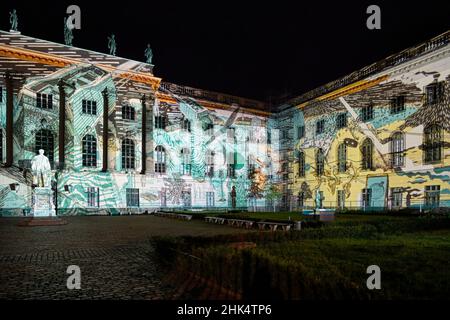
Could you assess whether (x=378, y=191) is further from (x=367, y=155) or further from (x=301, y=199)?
(x=301, y=199)

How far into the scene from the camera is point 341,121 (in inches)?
1371

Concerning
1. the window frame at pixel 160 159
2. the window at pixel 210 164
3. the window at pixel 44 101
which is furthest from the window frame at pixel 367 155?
the window at pixel 44 101

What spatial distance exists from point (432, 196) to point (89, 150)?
94.2 ft

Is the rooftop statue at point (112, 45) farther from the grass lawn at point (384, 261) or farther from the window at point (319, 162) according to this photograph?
the grass lawn at point (384, 261)

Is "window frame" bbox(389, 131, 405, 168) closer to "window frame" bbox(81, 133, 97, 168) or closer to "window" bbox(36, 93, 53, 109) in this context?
"window frame" bbox(81, 133, 97, 168)

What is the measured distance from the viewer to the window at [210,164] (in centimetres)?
4084

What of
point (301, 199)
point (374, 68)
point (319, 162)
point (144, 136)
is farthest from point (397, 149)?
point (144, 136)

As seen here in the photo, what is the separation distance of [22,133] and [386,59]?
31.0m

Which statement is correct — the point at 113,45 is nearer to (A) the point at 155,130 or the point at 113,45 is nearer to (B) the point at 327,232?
(A) the point at 155,130

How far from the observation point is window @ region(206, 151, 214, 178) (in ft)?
134

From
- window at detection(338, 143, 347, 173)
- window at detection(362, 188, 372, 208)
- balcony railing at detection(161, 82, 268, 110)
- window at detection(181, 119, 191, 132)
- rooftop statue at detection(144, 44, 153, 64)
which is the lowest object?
window at detection(362, 188, 372, 208)

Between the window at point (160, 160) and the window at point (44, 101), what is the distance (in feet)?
35.5

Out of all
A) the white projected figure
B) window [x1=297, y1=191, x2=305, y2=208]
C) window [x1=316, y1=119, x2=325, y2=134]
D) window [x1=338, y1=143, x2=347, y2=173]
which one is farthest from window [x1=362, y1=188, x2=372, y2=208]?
the white projected figure

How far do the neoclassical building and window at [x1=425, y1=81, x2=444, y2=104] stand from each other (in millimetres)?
83
